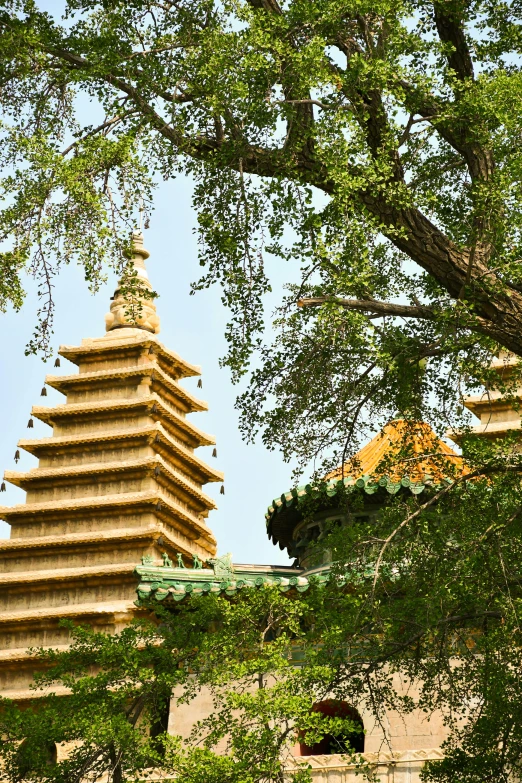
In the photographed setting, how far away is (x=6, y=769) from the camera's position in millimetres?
11891

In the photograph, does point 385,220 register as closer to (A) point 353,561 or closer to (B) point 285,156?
(B) point 285,156

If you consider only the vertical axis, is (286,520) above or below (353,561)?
above

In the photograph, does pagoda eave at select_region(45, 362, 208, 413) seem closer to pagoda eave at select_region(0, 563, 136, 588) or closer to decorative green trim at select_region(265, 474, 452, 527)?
pagoda eave at select_region(0, 563, 136, 588)

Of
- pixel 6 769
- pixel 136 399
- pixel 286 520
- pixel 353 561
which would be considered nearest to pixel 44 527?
pixel 136 399

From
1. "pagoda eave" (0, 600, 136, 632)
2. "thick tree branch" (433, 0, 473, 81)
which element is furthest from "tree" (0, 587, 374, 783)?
"pagoda eave" (0, 600, 136, 632)

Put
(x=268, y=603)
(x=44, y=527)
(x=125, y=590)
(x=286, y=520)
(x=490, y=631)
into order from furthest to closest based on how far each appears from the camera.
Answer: (x=44, y=527) < (x=125, y=590) < (x=286, y=520) < (x=268, y=603) < (x=490, y=631)

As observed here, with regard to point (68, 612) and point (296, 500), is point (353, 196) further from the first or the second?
point (68, 612)

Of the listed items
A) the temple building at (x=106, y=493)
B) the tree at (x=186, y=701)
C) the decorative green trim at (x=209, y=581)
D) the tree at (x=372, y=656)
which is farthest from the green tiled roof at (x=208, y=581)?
the temple building at (x=106, y=493)

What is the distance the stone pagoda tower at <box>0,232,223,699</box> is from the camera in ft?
83.3

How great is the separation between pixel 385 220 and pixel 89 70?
2.34m

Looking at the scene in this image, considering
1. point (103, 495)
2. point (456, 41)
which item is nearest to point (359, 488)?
point (456, 41)

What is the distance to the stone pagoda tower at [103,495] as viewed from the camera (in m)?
25.4

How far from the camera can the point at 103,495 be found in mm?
27219

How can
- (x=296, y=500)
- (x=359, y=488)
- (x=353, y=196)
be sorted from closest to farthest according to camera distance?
(x=353, y=196) → (x=359, y=488) → (x=296, y=500)
